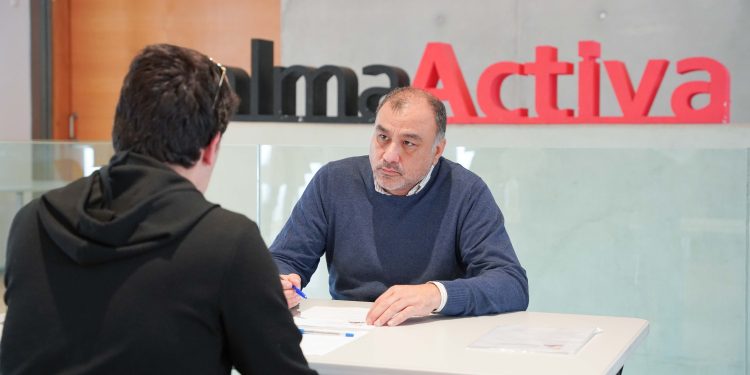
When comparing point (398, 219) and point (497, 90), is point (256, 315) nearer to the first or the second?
point (398, 219)

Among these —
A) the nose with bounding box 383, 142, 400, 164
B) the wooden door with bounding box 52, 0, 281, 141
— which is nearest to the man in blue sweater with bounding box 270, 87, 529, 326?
the nose with bounding box 383, 142, 400, 164

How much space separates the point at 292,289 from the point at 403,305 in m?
0.32

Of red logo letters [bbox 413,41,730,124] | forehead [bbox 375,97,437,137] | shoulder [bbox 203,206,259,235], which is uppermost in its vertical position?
red logo letters [bbox 413,41,730,124]

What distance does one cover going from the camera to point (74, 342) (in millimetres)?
1415

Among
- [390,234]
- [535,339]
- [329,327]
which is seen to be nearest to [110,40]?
[390,234]

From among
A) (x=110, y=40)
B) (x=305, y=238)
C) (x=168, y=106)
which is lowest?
(x=305, y=238)

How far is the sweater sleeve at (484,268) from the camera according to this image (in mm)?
2348

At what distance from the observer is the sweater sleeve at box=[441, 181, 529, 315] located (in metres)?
2.35

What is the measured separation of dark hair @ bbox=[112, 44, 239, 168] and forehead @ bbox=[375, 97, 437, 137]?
1303 mm

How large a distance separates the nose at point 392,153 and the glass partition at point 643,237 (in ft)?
4.85

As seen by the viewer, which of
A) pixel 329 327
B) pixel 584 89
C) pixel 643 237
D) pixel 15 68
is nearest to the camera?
pixel 329 327

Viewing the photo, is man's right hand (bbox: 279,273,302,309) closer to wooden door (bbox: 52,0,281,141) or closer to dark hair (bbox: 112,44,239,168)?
dark hair (bbox: 112,44,239,168)

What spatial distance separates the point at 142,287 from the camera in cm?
139

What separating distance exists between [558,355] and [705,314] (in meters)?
2.16
